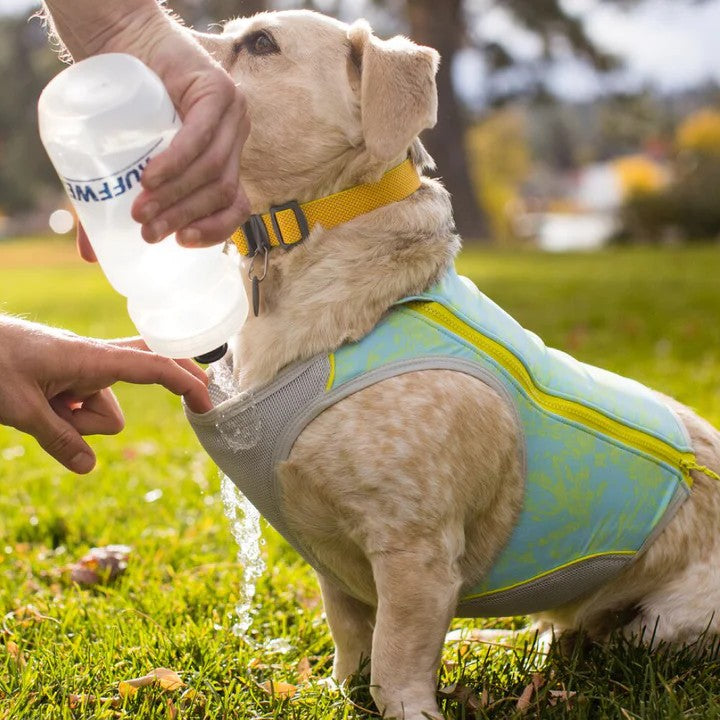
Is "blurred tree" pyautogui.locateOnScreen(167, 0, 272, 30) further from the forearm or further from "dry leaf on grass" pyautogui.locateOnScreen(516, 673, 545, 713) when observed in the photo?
"dry leaf on grass" pyautogui.locateOnScreen(516, 673, 545, 713)

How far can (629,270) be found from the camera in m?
14.0

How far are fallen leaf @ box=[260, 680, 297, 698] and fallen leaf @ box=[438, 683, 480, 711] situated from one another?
0.39 metres

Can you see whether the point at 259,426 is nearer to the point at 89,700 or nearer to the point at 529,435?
the point at 529,435

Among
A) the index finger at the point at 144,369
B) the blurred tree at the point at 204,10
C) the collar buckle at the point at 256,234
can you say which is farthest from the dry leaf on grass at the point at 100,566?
the blurred tree at the point at 204,10

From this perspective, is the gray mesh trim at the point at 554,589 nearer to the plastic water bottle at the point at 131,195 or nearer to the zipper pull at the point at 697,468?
the zipper pull at the point at 697,468

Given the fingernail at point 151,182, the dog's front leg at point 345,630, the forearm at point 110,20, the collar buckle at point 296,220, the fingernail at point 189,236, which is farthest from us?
the dog's front leg at point 345,630

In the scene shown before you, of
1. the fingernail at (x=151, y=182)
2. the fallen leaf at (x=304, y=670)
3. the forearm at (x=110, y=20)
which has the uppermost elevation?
the forearm at (x=110, y=20)

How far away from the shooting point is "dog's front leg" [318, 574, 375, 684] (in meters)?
2.80

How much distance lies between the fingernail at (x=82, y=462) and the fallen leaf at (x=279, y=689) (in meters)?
0.73

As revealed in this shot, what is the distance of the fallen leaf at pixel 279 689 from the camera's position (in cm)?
256

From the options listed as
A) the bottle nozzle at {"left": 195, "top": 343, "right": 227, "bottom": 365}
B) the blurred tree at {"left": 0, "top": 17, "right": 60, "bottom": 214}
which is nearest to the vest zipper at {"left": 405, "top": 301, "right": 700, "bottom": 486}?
the bottle nozzle at {"left": 195, "top": 343, "right": 227, "bottom": 365}

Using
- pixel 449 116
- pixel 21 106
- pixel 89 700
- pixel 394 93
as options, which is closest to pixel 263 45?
pixel 394 93

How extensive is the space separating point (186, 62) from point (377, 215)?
23.8 inches

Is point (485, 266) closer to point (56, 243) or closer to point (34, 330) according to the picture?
point (34, 330)
